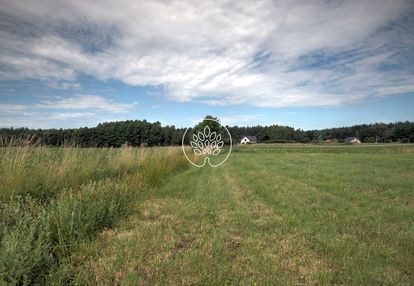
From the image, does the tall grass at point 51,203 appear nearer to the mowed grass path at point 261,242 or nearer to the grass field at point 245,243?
the grass field at point 245,243

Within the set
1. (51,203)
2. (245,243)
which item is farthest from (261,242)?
(51,203)

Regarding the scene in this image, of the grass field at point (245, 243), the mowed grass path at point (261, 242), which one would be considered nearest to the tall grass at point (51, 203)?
the grass field at point (245, 243)

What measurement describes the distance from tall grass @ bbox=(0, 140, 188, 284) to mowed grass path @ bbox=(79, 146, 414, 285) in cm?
43

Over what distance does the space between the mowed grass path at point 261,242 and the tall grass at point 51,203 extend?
43cm

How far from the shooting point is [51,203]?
5090mm

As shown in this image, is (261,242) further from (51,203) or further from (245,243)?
(51,203)

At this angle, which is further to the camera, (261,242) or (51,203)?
(51,203)

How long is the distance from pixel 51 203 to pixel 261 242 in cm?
356

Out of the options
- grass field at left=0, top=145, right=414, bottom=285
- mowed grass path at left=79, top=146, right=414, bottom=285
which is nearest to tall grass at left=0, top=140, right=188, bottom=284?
grass field at left=0, top=145, right=414, bottom=285

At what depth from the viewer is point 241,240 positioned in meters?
5.02

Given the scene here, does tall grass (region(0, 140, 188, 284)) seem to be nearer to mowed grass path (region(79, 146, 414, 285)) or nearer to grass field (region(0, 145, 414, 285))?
grass field (region(0, 145, 414, 285))

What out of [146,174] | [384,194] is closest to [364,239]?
[384,194]

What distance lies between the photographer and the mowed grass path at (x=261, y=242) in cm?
375

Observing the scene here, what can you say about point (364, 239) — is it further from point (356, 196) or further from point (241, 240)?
point (356, 196)
